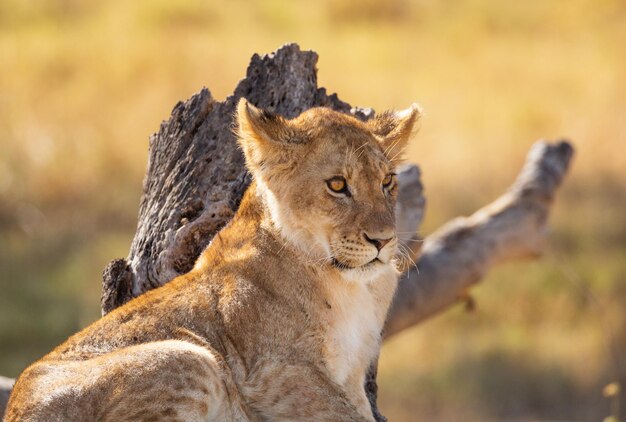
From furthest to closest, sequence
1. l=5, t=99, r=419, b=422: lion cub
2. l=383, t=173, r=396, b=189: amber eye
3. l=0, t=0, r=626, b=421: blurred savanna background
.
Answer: l=0, t=0, r=626, b=421: blurred savanna background, l=383, t=173, r=396, b=189: amber eye, l=5, t=99, r=419, b=422: lion cub

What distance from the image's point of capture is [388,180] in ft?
18.1

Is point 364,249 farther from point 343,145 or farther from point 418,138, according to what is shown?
point 418,138

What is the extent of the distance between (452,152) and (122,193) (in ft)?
13.6

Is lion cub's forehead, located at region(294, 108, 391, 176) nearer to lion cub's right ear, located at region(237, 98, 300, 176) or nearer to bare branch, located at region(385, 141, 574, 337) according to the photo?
lion cub's right ear, located at region(237, 98, 300, 176)

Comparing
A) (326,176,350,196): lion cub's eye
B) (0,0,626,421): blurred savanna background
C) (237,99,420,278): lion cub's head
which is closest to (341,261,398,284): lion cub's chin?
(237,99,420,278): lion cub's head

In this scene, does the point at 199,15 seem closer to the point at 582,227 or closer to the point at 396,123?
the point at 582,227

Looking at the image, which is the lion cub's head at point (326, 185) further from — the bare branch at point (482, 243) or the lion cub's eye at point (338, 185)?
the bare branch at point (482, 243)

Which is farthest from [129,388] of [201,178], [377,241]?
[201,178]

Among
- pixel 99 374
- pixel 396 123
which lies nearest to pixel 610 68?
pixel 396 123

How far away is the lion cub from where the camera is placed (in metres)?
5.04

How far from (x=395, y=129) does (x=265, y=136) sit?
77 cm

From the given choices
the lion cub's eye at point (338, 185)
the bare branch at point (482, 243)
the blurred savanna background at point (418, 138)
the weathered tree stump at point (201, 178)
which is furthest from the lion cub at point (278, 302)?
the blurred savanna background at point (418, 138)

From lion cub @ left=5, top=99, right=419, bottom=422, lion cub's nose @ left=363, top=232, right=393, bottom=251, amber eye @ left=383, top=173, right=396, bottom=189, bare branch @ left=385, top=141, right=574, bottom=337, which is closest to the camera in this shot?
lion cub @ left=5, top=99, right=419, bottom=422

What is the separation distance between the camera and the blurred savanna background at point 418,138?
456 inches
